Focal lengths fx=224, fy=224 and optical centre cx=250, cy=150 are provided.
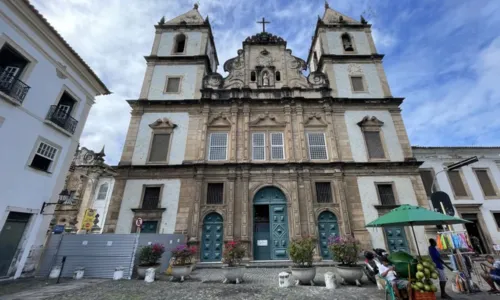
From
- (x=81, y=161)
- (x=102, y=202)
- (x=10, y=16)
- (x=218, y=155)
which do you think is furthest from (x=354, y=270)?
(x=81, y=161)

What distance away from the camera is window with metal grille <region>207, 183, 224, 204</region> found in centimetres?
1498

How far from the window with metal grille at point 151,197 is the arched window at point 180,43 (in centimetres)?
1364

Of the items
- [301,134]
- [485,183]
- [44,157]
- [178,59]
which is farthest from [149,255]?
[485,183]

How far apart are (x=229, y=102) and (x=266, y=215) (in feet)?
29.6

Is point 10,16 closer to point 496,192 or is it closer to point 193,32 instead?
point 193,32

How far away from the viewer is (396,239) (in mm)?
13938

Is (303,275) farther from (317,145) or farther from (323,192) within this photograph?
(317,145)

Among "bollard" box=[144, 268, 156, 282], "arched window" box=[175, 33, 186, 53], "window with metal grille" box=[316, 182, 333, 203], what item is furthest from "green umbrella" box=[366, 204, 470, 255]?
"arched window" box=[175, 33, 186, 53]

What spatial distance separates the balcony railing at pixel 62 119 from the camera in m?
11.4

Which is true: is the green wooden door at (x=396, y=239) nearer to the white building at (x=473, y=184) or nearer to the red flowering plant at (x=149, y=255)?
the white building at (x=473, y=184)

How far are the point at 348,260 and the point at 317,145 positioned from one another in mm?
9310

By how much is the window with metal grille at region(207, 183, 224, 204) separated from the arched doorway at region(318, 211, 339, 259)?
21.5 ft

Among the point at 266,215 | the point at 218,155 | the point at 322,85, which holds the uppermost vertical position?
the point at 322,85

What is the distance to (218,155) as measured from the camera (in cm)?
1627
